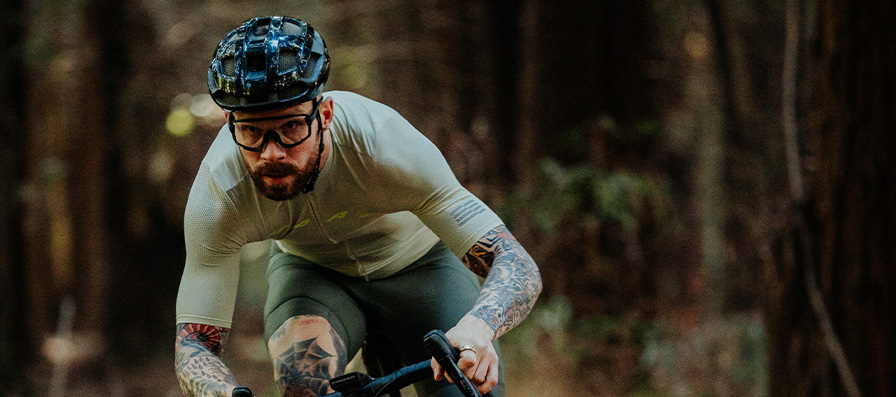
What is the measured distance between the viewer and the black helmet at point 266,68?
100 inches

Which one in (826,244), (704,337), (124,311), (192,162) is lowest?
(124,311)

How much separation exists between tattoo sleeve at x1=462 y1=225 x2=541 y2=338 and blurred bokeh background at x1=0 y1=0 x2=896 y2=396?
8.00ft

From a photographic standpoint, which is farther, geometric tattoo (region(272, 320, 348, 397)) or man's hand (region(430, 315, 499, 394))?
geometric tattoo (region(272, 320, 348, 397))

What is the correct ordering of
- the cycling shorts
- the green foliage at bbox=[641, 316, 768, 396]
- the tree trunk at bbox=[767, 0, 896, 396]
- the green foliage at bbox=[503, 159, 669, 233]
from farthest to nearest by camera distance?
the green foliage at bbox=[641, 316, 768, 396], the green foliage at bbox=[503, 159, 669, 233], the tree trunk at bbox=[767, 0, 896, 396], the cycling shorts

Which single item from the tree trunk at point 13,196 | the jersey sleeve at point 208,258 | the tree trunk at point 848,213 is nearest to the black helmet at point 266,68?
the jersey sleeve at point 208,258

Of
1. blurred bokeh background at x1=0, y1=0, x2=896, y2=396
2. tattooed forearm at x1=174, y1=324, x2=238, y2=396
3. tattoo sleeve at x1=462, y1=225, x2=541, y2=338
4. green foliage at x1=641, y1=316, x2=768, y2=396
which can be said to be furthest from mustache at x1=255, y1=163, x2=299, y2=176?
green foliage at x1=641, y1=316, x2=768, y2=396

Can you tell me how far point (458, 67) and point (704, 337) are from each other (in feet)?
10.8

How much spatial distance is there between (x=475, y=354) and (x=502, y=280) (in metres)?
0.42

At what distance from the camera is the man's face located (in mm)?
2590

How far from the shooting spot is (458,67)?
7.80m

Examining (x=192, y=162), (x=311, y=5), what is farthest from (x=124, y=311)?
(x=311, y=5)

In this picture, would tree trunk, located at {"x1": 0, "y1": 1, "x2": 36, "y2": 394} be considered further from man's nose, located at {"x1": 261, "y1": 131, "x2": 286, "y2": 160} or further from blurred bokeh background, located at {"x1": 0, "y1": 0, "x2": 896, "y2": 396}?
man's nose, located at {"x1": 261, "y1": 131, "x2": 286, "y2": 160}

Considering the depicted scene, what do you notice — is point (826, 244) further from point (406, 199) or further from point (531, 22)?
point (531, 22)

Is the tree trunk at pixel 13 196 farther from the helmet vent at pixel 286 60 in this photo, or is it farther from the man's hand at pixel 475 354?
the man's hand at pixel 475 354
